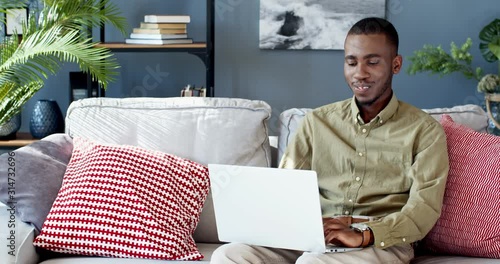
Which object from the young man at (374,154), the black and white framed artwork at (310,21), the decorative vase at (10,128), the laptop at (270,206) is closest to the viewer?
the laptop at (270,206)

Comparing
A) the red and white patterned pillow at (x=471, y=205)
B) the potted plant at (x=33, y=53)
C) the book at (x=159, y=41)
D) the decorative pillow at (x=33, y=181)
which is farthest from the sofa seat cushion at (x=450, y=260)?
the book at (x=159, y=41)

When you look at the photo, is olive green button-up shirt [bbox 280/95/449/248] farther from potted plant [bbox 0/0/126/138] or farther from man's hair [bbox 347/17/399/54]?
potted plant [bbox 0/0/126/138]

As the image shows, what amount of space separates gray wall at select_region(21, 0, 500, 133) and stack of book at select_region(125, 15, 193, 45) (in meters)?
0.24

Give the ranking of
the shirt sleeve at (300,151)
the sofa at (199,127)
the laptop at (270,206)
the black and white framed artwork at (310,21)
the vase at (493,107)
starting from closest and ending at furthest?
the laptop at (270,206) < the shirt sleeve at (300,151) < the sofa at (199,127) < the vase at (493,107) < the black and white framed artwork at (310,21)

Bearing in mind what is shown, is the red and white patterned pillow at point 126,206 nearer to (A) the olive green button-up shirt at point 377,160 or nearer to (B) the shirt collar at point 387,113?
(A) the olive green button-up shirt at point 377,160

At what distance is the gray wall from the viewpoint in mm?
4262

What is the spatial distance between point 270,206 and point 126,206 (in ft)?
1.85

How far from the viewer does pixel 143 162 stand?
Result: 8.19 ft

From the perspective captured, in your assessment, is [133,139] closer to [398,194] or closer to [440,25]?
[398,194]

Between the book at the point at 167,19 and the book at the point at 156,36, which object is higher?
the book at the point at 167,19

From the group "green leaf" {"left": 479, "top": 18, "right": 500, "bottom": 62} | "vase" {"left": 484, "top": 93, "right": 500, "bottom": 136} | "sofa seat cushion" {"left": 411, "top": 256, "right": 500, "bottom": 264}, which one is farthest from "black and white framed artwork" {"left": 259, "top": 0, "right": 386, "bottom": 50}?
"sofa seat cushion" {"left": 411, "top": 256, "right": 500, "bottom": 264}

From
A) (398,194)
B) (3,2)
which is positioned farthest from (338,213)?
(3,2)

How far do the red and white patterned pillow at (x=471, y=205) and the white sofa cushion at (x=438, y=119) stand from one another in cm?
22

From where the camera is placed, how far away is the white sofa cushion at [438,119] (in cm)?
264
